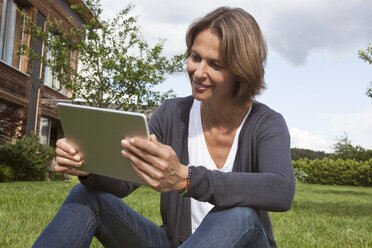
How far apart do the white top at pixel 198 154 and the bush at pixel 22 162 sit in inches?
433

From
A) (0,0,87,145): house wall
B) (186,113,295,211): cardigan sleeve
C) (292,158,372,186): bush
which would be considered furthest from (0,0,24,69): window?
(292,158,372,186): bush

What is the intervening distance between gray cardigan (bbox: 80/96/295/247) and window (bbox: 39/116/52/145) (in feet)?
56.3

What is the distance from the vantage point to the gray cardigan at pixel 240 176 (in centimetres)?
179

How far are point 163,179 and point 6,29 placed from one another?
563 inches

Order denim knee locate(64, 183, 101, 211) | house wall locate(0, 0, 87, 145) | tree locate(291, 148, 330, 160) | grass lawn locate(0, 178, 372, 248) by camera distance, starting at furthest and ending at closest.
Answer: tree locate(291, 148, 330, 160) < house wall locate(0, 0, 87, 145) < grass lawn locate(0, 178, 372, 248) < denim knee locate(64, 183, 101, 211)

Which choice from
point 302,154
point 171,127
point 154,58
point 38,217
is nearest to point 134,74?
point 154,58

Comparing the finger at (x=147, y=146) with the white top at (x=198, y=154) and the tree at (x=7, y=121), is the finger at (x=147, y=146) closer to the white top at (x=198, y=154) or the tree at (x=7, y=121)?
the white top at (x=198, y=154)

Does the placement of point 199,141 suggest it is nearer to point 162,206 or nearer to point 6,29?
point 162,206

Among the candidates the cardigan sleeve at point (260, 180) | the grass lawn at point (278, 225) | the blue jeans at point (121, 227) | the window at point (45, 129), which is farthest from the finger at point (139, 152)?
the window at point (45, 129)

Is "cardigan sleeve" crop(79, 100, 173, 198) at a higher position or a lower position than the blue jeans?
higher

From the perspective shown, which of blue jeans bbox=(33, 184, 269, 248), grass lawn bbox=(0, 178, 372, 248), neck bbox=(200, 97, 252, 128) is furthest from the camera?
grass lawn bbox=(0, 178, 372, 248)

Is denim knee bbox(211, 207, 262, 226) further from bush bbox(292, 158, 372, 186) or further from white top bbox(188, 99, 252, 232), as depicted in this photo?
bush bbox(292, 158, 372, 186)

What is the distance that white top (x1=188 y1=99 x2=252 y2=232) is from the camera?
223cm

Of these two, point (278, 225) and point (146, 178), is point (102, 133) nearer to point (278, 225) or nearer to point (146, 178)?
point (146, 178)
